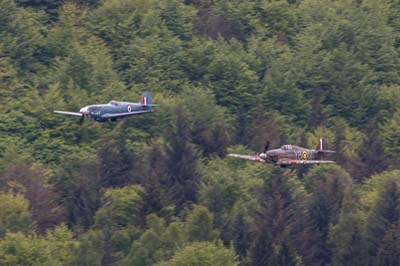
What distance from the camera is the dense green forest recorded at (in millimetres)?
126688

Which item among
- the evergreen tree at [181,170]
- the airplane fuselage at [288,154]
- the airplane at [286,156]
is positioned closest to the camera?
the airplane at [286,156]

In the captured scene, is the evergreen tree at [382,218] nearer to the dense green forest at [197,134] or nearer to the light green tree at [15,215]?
the dense green forest at [197,134]

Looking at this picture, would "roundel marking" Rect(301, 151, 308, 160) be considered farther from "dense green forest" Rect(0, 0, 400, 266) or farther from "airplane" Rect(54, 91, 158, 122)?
"dense green forest" Rect(0, 0, 400, 266)

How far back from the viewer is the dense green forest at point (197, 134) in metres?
127

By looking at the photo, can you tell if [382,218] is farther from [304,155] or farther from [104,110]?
[104,110]

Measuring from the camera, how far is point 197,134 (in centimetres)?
15988

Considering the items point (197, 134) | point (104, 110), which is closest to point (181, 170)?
point (197, 134)

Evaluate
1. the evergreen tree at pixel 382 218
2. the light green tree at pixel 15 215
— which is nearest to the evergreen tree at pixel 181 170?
the light green tree at pixel 15 215

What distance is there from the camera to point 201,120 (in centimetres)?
16425

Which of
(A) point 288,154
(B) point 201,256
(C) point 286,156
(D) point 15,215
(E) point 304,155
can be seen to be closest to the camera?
(C) point 286,156

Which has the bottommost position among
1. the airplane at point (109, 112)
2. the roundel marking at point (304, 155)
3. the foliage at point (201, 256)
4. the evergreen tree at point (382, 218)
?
the evergreen tree at point (382, 218)

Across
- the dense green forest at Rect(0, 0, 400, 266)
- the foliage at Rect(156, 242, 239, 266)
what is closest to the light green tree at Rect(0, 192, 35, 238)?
the dense green forest at Rect(0, 0, 400, 266)

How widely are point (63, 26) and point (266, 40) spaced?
906 inches

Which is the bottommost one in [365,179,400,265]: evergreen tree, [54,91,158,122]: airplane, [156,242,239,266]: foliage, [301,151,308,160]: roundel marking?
[365,179,400,265]: evergreen tree
